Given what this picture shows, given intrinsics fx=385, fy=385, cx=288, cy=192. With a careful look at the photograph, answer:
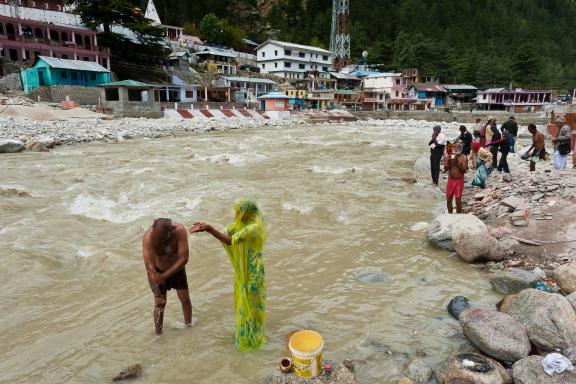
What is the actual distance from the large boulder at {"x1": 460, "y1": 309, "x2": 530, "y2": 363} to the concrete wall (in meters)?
38.7

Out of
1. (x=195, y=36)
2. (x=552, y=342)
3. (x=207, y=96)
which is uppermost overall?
(x=195, y=36)

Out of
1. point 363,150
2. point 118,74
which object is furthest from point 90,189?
point 118,74

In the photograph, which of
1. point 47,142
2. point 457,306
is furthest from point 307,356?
point 47,142

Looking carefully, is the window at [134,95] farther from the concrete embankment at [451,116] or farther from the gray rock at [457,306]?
the gray rock at [457,306]

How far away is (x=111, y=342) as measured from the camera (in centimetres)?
431

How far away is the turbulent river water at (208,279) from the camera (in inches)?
159

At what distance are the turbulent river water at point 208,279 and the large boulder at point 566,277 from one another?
875 millimetres

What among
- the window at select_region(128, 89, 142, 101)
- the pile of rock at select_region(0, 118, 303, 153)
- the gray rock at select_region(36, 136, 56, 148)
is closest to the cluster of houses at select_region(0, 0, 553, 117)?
the window at select_region(128, 89, 142, 101)

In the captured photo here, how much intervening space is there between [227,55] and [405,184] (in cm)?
5865

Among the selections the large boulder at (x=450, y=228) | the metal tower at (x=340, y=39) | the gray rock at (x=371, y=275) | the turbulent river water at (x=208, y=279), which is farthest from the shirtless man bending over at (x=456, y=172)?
the metal tower at (x=340, y=39)

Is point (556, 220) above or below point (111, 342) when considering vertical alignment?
above

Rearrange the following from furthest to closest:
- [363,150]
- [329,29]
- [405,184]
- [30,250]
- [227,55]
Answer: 1. [329,29]
2. [227,55]
3. [363,150]
4. [405,184]
5. [30,250]

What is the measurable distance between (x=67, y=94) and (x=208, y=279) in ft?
118

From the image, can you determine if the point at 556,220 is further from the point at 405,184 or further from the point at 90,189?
the point at 90,189
